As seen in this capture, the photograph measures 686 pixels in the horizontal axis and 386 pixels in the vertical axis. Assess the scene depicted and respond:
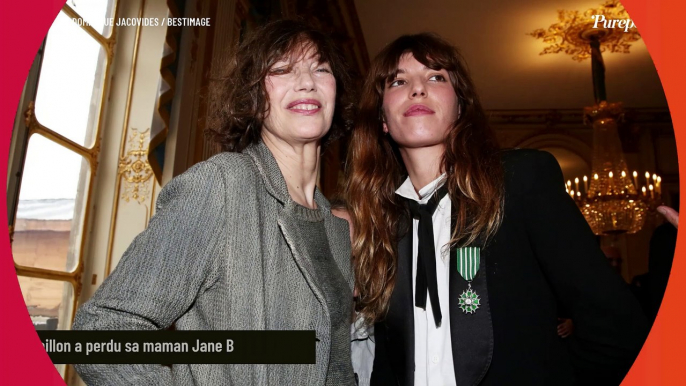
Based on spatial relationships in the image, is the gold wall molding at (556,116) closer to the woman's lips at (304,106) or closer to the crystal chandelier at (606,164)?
the crystal chandelier at (606,164)

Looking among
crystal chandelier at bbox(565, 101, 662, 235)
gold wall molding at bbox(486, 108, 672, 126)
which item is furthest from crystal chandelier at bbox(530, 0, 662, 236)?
gold wall molding at bbox(486, 108, 672, 126)

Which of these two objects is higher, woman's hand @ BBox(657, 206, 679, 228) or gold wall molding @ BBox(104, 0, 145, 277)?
gold wall molding @ BBox(104, 0, 145, 277)

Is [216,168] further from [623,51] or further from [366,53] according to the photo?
[623,51]

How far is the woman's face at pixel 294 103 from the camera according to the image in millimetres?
1289

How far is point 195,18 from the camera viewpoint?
9.21 feet

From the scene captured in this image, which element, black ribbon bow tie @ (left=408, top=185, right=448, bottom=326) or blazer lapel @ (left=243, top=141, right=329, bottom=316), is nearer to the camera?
blazer lapel @ (left=243, top=141, right=329, bottom=316)

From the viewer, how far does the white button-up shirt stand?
4.16 feet

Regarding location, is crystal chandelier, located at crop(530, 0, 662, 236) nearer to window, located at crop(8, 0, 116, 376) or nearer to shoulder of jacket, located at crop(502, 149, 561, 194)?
shoulder of jacket, located at crop(502, 149, 561, 194)

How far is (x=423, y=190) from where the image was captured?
152 cm

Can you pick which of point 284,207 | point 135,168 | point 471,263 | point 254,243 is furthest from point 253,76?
point 135,168

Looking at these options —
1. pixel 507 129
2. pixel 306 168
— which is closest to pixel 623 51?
pixel 507 129

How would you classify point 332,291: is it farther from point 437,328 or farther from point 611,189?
point 611,189

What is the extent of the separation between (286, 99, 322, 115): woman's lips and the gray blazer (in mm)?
213

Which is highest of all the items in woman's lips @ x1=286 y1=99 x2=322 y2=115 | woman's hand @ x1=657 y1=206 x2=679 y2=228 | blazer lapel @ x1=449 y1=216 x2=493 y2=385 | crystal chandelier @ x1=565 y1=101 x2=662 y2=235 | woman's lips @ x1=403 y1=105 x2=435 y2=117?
crystal chandelier @ x1=565 y1=101 x2=662 y2=235
